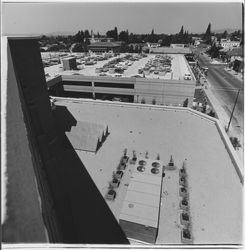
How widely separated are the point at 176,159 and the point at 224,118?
2242cm

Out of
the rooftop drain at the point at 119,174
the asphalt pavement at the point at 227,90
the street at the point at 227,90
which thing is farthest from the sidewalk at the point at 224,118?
the rooftop drain at the point at 119,174

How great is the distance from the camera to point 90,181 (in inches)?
683

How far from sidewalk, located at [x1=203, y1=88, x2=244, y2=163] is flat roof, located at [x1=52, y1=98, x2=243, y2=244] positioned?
6853mm

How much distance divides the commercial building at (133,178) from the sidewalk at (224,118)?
684cm

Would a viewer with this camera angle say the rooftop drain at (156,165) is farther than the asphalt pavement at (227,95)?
No

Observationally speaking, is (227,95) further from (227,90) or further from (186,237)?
(186,237)

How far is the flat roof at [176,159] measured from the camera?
13.6m

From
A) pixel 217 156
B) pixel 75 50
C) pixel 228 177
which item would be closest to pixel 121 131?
pixel 217 156

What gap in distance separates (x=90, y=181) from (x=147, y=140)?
356 inches

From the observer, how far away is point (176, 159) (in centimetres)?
1984

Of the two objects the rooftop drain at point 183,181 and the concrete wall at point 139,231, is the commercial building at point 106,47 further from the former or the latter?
the concrete wall at point 139,231

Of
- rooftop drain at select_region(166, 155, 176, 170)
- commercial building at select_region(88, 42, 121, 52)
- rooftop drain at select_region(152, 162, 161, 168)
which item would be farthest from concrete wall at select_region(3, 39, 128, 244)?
commercial building at select_region(88, 42, 121, 52)

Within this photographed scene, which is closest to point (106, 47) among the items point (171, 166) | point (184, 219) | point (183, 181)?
point (171, 166)

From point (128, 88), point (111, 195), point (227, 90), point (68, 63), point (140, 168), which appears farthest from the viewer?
point (227, 90)
